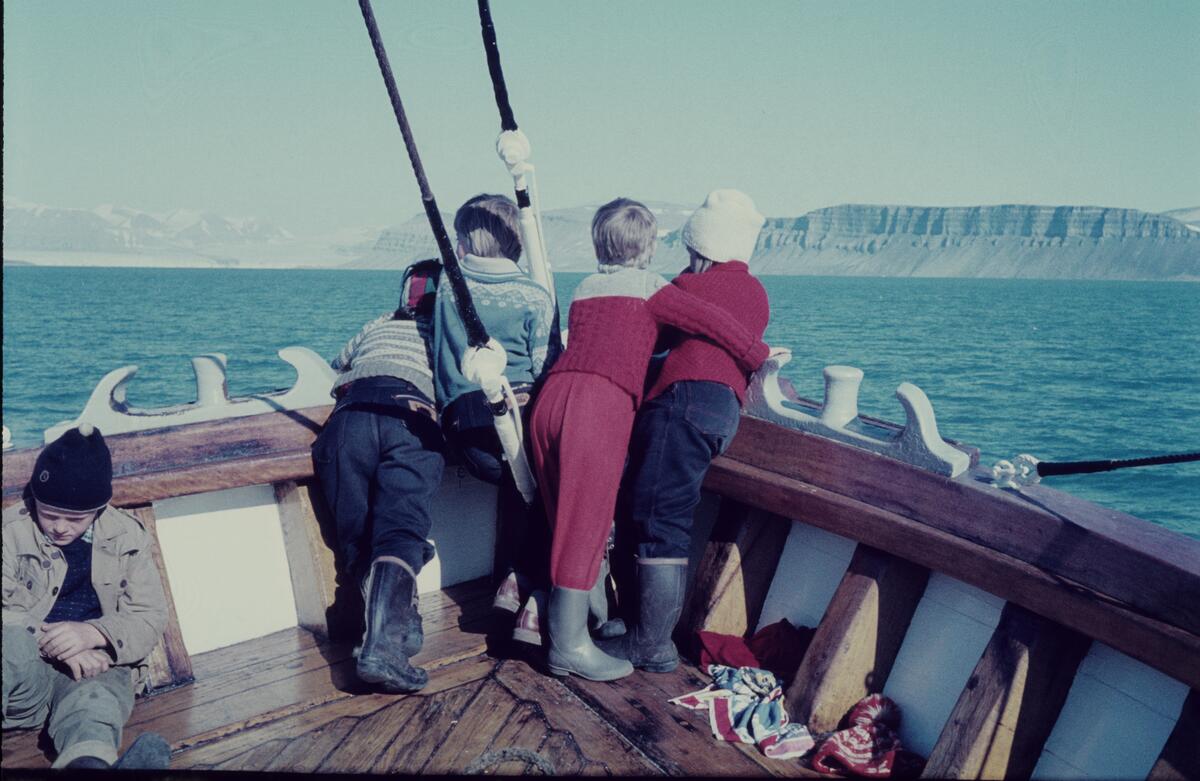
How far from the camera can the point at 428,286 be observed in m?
3.62

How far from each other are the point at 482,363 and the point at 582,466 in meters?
0.44

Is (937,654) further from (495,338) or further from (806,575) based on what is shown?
(495,338)

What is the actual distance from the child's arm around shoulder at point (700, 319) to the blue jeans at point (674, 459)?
146 mm

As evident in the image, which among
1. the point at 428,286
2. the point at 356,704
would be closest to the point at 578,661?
the point at 356,704

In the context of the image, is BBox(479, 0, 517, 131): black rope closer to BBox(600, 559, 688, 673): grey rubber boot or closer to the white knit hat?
the white knit hat

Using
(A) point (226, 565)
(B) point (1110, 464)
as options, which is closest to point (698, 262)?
(B) point (1110, 464)

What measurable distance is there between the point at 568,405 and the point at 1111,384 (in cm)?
4923

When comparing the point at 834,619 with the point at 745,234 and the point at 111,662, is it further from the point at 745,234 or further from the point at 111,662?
the point at 111,662

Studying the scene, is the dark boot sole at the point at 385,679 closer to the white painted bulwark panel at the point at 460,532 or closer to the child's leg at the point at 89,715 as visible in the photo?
the child's leg at the point at 89,715

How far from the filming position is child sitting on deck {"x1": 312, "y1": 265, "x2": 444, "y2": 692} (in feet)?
9.63

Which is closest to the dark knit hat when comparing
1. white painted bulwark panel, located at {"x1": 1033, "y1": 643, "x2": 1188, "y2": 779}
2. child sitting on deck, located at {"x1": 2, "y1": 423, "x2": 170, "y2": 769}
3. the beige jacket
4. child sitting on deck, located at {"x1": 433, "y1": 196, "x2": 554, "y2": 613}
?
child sitting on deck, located at {"x1": 2, "y1": 423, "x2": 170, "y2": 769}

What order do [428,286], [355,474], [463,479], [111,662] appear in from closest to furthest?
[111,662] < [355,474] < [428,286] < [463,479]

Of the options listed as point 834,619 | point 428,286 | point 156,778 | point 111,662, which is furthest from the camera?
point 428,286

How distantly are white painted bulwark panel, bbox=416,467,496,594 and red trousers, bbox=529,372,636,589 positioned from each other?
0.98 metres
